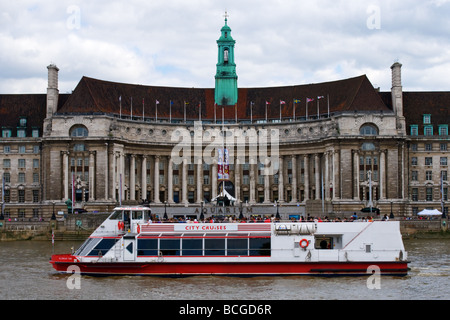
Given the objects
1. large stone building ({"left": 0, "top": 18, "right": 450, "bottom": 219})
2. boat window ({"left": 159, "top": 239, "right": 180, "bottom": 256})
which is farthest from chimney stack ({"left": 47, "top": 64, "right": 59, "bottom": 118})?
boat window ({"left": 159, "top": 239, "right": 180, "bottom": 256})

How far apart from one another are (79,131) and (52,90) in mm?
7983

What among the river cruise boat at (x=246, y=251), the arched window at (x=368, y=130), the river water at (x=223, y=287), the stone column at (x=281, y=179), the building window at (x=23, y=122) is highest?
the building window at (x=23, y=122)

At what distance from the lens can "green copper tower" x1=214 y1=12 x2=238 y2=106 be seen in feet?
448

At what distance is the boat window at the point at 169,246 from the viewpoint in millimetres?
58062

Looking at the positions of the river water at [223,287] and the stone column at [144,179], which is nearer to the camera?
the river water at [223,287]

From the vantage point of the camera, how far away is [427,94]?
132 metres

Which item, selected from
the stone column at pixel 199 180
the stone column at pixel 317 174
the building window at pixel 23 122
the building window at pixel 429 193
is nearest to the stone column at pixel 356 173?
the stone column at pixel 317 174

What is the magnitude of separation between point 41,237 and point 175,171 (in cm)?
3696

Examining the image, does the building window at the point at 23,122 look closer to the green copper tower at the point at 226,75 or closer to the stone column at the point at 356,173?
the green copper tower at the point at 226,75

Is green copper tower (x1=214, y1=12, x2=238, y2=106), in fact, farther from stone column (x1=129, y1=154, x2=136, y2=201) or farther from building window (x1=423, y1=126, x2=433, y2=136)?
building window (x1=423, y1=126, x2=433, y2=136)

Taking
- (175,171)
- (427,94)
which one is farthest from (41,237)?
(427,94)

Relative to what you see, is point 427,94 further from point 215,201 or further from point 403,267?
point 403,267

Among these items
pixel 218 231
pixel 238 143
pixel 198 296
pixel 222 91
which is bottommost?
pixel 198 296

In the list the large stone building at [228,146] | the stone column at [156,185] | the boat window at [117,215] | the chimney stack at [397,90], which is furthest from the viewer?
the stone column at [156,185]
